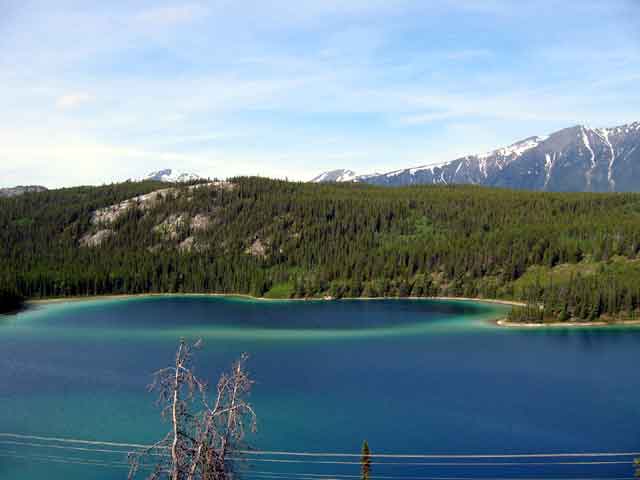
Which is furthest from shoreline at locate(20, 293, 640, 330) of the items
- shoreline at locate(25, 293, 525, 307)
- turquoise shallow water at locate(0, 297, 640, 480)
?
turquoise shallow water at locate(0, 297, 640, 480)

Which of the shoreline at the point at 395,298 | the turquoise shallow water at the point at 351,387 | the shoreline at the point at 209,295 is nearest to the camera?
the turquoise shallow water at the point at 351,387

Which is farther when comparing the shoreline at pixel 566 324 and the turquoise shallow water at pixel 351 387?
the shoreline at pixel 566 324

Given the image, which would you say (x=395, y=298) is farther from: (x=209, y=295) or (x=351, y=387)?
(x=351, y=387)

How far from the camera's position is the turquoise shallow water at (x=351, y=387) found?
52.1 metres

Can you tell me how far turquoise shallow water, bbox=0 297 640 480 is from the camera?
52.1 meters

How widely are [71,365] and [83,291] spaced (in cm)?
9736

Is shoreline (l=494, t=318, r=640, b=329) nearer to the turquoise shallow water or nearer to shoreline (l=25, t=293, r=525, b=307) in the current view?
the turquoise shallow water

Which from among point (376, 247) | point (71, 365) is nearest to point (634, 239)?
point (376, 247)

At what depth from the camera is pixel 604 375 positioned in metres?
77.9

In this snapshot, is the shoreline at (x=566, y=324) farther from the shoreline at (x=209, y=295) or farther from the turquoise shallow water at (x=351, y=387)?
the shoreline at (x=209, y=295)

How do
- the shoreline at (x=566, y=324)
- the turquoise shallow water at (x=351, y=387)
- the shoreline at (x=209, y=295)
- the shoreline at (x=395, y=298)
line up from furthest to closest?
the shoreline at (x=209, y=295), the shoreline at (x=395, y=298), the shoreline at (x=566, y=324), the turquoise shallow water at (x=351, y=387)

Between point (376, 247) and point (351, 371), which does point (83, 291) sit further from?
point (351, 371)

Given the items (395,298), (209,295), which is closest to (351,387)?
(395,298)

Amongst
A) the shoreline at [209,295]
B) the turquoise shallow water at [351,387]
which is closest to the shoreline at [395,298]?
the shoreline at [209,295]
